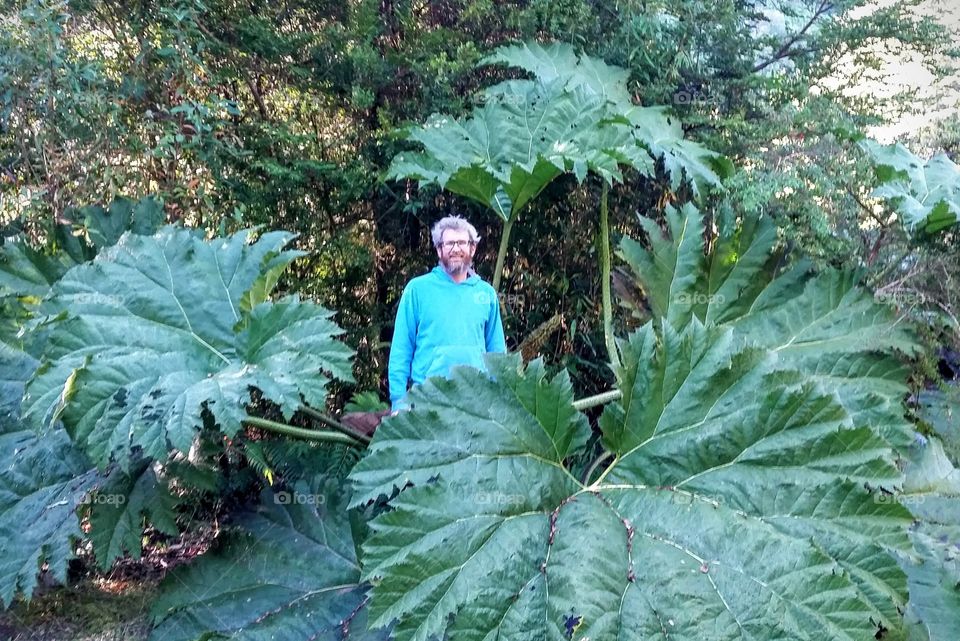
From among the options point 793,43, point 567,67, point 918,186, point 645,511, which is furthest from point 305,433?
point 793,43

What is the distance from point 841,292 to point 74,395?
2.69 m

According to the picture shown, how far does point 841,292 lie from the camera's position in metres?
2.59

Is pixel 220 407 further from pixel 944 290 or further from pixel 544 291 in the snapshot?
pixel 944 290

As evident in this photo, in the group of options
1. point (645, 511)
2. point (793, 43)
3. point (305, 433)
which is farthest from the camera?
point (793, 43)

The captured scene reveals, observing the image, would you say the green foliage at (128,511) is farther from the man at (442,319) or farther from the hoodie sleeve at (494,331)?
the hoodie sleeve at (494,331)

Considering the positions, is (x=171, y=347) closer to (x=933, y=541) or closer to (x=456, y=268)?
(x=456, y=268)

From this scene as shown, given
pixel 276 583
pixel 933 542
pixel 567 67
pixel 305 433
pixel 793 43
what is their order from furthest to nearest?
pixel 793 43 < pixel 567 67 < pixel 305 433 < pixel 276 583 < pixel 933 542

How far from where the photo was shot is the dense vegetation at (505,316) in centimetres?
158


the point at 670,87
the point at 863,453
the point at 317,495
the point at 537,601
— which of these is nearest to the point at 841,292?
the point at 863,453

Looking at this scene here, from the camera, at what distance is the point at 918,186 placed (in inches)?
101

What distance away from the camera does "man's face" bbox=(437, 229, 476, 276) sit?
99.0 inches

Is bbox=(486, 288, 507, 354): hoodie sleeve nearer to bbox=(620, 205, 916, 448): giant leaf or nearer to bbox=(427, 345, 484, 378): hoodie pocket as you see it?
bbox=(427, 345, 484, 378): hoodie pocket

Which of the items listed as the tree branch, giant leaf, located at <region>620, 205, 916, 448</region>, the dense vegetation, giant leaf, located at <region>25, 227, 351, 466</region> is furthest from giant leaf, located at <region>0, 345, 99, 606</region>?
the tree branch

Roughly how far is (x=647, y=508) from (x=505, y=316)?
78.2 inches
